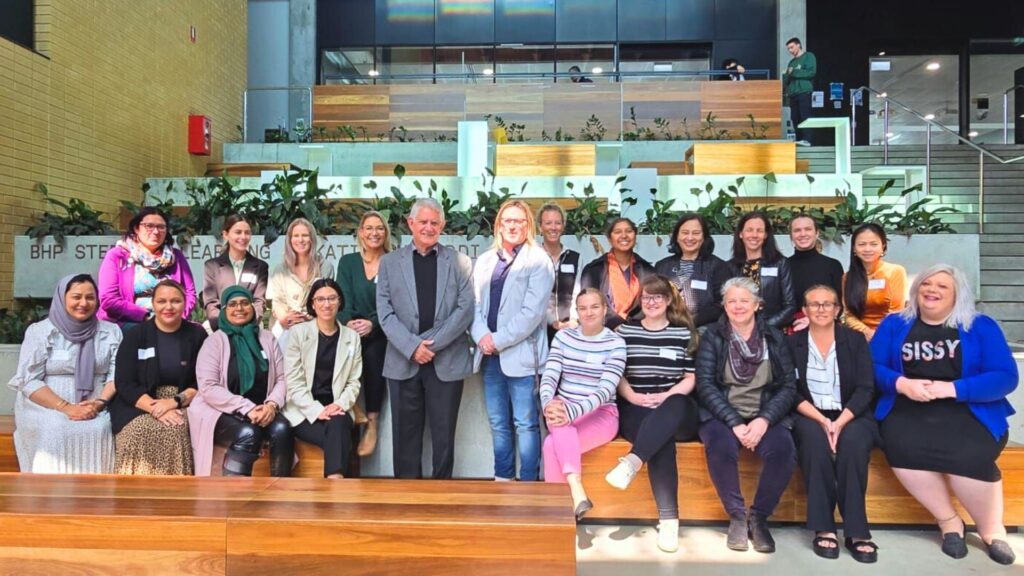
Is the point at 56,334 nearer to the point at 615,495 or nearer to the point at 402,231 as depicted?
the point at 402,231

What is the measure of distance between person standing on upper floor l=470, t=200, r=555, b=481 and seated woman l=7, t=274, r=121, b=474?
1.84 m

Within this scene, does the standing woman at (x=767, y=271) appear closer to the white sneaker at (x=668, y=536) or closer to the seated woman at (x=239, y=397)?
the white sneaker at (x=668, y=536)

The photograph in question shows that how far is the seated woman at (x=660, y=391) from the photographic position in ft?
10.5

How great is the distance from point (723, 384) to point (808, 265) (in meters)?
1.21

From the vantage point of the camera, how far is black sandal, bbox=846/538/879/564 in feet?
9.79

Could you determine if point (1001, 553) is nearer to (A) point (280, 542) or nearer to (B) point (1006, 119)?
(A) point (280, 542)

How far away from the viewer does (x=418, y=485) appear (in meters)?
2.52

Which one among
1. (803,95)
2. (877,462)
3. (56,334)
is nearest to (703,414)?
(877,462)

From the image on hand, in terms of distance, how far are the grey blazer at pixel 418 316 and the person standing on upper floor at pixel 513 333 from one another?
0.30 ft

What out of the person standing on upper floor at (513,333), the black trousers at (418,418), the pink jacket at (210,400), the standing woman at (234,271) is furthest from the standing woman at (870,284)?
the standing woman at (234,271)

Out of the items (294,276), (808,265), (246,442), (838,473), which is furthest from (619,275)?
(246,442)

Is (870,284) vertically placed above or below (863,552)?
above

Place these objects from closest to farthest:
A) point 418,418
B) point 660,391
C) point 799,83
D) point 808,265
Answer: point 660,391
point 418,418
point 808,265
point 799,83

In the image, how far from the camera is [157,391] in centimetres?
345
